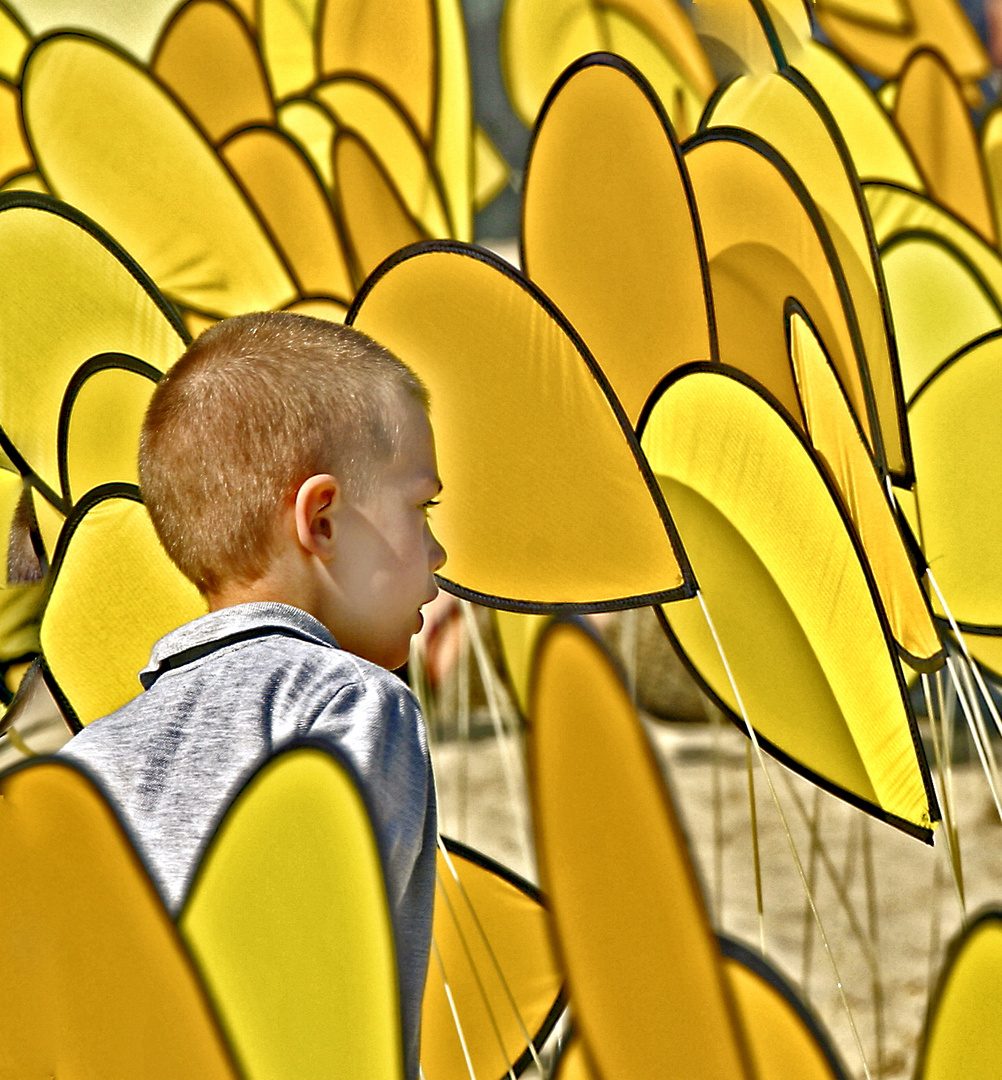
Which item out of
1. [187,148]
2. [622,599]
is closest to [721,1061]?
[622,599]

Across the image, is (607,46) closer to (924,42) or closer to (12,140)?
(924,42)

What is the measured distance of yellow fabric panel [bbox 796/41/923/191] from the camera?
0.94 m

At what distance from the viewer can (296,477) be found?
59cm

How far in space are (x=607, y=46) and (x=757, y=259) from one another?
0.19 m

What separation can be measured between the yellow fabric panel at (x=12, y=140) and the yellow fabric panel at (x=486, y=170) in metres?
0.31

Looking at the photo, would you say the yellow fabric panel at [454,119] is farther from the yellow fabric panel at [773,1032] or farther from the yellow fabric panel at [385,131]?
the yellow fabric panel at [773,1032]

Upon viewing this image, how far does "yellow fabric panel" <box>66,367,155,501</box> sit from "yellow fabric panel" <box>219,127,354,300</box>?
0.47ft

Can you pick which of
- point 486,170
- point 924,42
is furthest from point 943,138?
point 486,170

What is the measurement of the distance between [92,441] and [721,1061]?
1.95ft

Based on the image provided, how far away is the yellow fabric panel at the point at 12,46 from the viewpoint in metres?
0.82

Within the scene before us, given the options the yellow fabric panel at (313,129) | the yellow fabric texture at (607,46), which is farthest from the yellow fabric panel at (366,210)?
the yellow fabric texture at (607,46)

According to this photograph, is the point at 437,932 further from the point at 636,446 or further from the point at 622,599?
the point at 636,446

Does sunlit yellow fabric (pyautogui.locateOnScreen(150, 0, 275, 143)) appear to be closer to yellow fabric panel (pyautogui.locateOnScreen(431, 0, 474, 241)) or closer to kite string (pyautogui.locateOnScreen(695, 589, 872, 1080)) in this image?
yellow fabric panel (pyautogui.locateOnScreen(431, 0, 474, 241))

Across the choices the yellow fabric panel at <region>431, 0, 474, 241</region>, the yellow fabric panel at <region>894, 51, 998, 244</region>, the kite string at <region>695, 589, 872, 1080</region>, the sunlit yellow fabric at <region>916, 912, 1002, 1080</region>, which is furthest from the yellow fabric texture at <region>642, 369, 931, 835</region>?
the yellow fabric panel at <region>894, 51, 998, 244</region>
